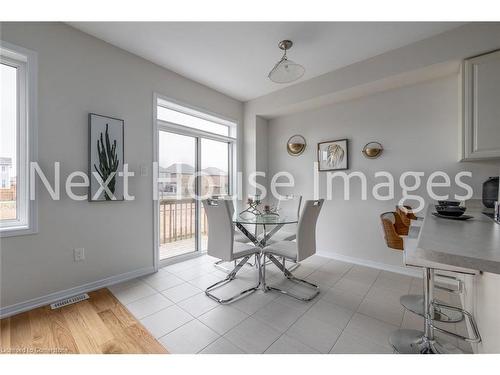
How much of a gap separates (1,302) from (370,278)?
3616 mm

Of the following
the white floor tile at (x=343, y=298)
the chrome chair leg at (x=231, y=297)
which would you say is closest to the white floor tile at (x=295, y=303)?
the white floor tile at (x=343, y=298)

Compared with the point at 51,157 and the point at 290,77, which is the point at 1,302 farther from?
the point at 290,77

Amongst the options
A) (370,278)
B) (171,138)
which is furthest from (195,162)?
(370,278)

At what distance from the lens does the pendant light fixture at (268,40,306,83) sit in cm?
214

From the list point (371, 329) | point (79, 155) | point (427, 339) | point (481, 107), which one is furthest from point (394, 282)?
point (79, 155)

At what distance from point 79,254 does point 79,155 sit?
1002mm

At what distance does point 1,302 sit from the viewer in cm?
178

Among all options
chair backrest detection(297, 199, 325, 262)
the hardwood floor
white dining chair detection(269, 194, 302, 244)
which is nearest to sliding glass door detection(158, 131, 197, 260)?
the hardwood floor

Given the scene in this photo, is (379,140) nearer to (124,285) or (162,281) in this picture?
(162,281)

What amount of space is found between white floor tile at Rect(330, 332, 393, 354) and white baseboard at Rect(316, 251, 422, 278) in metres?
Result: 1.58

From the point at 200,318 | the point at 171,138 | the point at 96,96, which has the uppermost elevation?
the point at 96,96

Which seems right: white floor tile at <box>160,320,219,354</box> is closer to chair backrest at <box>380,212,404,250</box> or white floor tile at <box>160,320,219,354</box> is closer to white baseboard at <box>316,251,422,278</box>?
chair backrest at <box>380,212,404,250</box>

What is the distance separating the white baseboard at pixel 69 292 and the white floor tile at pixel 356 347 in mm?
2241

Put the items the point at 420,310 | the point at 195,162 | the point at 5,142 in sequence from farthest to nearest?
the point at 195,162 → the point at 5,142 → the point at 420,310
